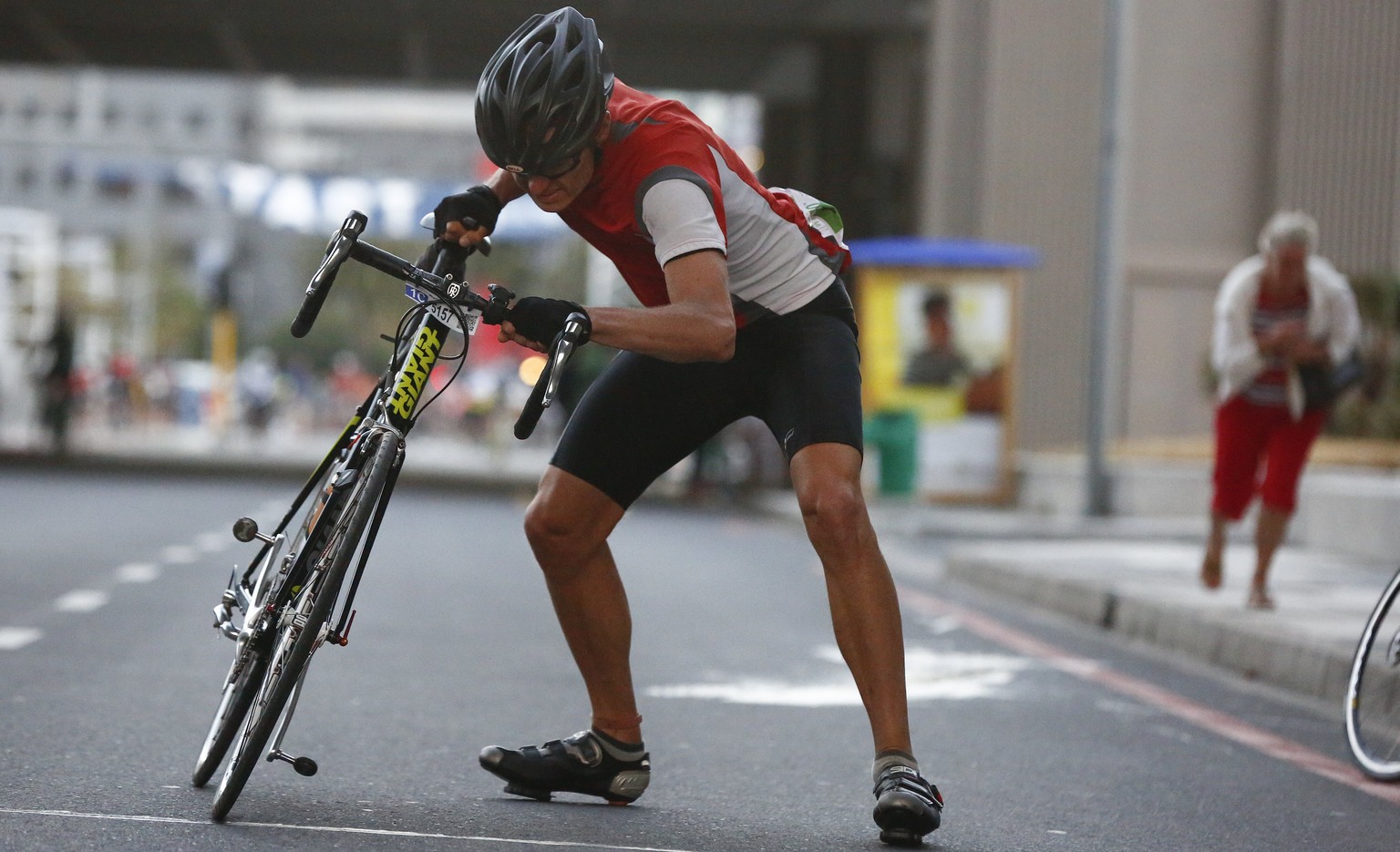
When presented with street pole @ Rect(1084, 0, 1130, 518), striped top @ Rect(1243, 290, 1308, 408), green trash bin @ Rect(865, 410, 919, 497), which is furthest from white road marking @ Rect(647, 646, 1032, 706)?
green trash bin @ Rect(865, 410, 919, 497)

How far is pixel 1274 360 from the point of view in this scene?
949 cm

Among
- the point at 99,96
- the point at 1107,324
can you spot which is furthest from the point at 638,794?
the point at 99,96

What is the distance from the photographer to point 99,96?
402 ft

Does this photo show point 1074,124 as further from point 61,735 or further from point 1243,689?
point 61,735

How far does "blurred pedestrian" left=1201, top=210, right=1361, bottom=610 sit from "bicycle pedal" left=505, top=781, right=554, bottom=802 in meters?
5.33

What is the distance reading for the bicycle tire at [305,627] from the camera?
436cm

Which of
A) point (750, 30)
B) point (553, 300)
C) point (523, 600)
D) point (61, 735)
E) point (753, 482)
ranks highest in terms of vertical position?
point (750, 30)

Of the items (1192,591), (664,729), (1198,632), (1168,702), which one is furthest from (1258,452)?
(664,729)

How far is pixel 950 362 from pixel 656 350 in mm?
16462

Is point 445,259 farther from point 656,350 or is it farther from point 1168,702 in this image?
point 1168,702

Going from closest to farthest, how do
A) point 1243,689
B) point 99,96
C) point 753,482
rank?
point 1243,689 < point 753,482 < point 99,96

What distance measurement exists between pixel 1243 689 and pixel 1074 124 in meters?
15.1

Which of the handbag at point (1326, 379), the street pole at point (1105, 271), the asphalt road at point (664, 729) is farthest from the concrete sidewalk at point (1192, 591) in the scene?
the handbag at point (1326, 379)

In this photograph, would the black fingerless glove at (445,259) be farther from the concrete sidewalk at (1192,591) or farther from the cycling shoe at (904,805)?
the concrete sidewalk at (1192,591)
